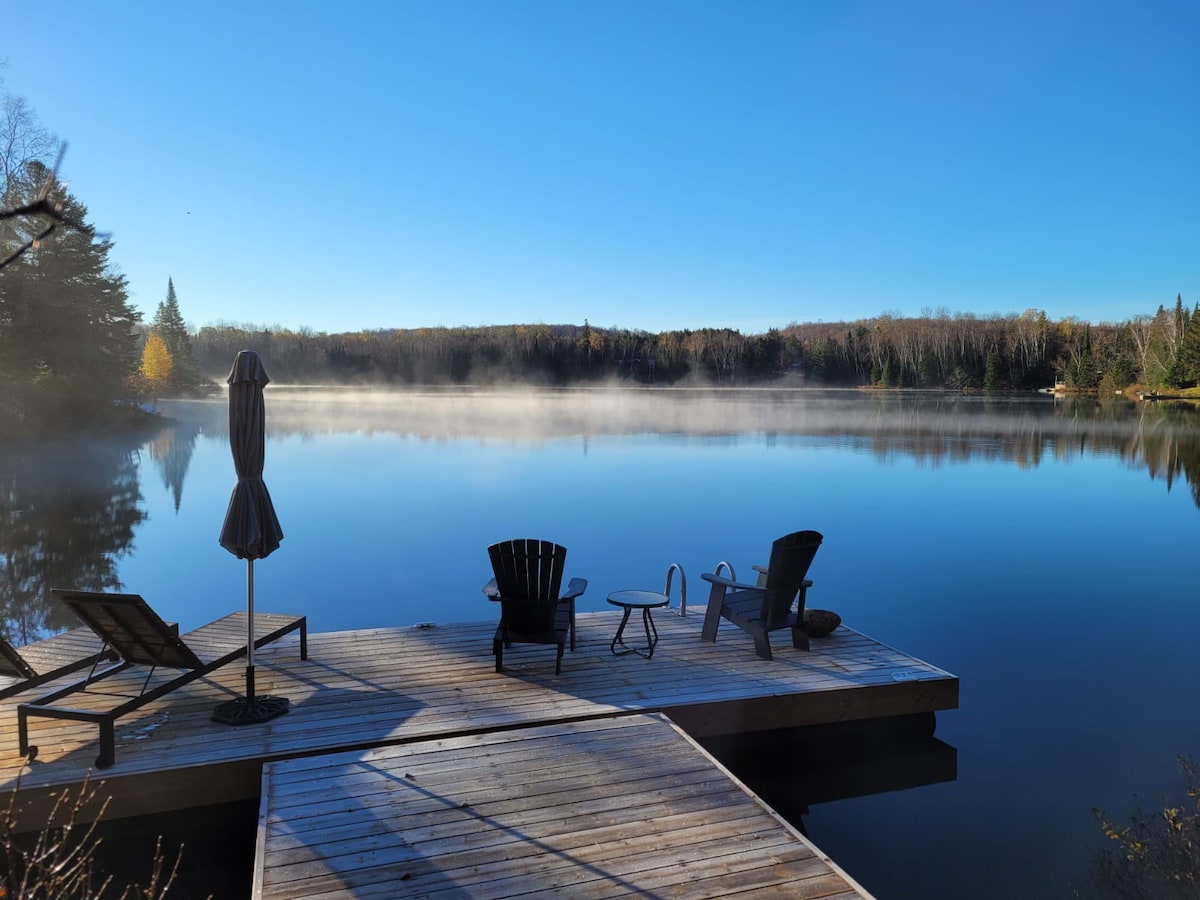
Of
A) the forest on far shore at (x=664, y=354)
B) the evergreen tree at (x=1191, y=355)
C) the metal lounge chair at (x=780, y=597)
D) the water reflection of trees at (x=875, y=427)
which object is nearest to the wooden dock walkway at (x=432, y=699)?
the metal lounge chair at (x=780, y=597)

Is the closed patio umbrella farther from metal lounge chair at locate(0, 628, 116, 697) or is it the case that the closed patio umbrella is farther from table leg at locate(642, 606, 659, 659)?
table leg at locate(642, 606, 659, 659)

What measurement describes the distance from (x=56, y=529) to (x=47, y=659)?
8.98 meters

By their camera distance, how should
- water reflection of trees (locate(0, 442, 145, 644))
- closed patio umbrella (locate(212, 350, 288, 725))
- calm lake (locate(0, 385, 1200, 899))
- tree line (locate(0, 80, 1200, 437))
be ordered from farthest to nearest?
tree line (locate(0, 80, 1200, 437)) → water reflection of trees (locate(0, 442, 145, 644)) → calm lake (locate(0, 385, 1200, 899)) → closed patio umbrella (locate(212, 350, 288, 725))

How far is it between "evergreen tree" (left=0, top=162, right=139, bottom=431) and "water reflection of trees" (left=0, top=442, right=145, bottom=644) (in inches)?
91.0

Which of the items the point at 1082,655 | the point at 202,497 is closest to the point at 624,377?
the point at 202,497

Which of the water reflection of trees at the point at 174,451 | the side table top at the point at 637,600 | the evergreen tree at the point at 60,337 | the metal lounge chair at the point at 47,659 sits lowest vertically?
the water reflection of trees at the point at 174,451

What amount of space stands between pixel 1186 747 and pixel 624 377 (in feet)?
298

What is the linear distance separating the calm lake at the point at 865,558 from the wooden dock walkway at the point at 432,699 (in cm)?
43

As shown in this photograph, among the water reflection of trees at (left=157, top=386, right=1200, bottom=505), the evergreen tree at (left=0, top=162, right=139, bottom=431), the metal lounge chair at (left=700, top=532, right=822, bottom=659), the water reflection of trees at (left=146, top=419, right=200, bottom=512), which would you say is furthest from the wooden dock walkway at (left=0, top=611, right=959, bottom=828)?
the evergreen tree at (left=0, top=162, right=139, bottom=431)

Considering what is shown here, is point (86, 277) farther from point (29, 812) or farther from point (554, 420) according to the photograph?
point (29, 812)

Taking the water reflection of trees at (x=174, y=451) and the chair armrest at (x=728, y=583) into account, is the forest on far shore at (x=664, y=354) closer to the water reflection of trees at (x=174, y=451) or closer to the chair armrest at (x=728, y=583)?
the water reflection of trees at (x=174, y=451)

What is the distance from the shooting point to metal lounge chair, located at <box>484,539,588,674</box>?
16.4 ft

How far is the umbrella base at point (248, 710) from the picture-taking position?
4.18 m

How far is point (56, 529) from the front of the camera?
12398mm
